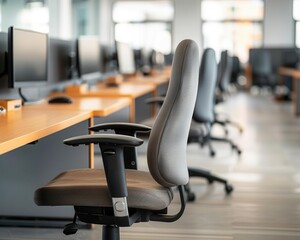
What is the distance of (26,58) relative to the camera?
3.97m

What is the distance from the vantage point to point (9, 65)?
147 inches

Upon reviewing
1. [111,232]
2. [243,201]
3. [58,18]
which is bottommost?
[243,201]

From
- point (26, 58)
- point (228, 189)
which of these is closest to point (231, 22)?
point (228, 189)

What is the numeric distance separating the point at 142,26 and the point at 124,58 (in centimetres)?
987

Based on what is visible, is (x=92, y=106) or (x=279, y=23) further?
(x=279, y=23)

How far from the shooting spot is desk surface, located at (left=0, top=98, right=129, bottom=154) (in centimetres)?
245

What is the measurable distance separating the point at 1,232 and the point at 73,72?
2250 millimetres

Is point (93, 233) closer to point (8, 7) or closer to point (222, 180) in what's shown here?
point (222, 180)

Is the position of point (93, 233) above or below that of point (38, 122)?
below

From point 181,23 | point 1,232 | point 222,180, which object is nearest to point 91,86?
point 222,180

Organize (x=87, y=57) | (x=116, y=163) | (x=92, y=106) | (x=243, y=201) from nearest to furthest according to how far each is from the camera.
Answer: (x=116, y=163)
(x=92, y=106)
(x=243, y=201)
(x=87, y=57)

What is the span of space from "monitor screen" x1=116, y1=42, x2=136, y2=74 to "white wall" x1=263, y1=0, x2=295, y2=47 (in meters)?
9.03

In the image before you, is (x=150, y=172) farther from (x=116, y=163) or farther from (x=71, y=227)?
(x=71, y=227)

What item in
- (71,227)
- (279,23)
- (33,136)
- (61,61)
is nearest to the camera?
(71,227)
